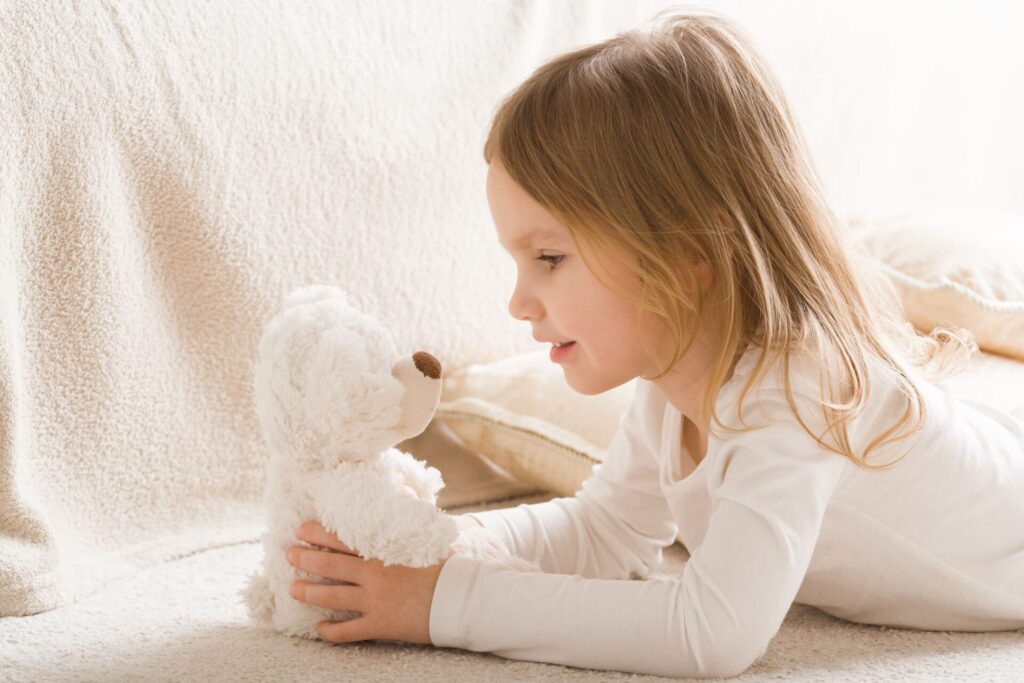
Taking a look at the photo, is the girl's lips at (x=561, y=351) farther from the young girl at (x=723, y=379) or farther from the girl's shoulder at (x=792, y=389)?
the girl's shoulder at (x=792, y=389)

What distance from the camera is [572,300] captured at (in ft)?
2.97

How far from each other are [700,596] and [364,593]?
251mm

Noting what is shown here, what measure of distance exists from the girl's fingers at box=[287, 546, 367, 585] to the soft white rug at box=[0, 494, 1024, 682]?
0.19ft

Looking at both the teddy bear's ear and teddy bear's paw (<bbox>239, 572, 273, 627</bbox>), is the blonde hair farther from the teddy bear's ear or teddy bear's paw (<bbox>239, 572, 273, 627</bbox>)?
teddy bear's paw (<bbox>239, 572, 273, 627</bbox>)

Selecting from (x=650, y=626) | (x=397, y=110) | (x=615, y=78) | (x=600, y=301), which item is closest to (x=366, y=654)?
(x=650, y=626)

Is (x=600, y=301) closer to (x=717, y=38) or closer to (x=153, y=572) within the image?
(x=717, y=38)

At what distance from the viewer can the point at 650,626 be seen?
2.64ft

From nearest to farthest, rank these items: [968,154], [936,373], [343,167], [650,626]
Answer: [650,626]
[936,373]
[343,167]
[968,154]

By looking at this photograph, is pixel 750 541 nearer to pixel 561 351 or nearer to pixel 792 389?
pixel 792 389

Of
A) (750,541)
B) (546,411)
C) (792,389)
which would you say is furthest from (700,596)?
(546,411)

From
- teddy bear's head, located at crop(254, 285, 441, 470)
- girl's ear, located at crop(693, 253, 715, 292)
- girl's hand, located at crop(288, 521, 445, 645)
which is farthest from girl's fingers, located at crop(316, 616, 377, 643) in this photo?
girl's ear, located at crop(693, 253, 715, 292)

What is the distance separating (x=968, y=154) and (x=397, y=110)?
1.19 metres

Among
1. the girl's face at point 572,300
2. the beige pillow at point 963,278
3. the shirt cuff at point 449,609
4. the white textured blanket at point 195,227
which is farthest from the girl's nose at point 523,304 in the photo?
the beige pillow at point 963,278

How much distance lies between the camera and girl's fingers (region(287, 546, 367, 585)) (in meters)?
0.83
